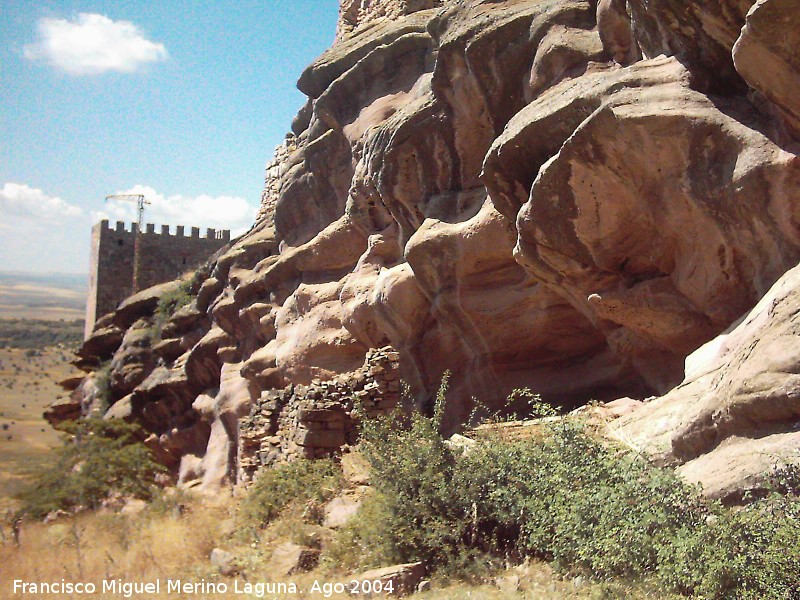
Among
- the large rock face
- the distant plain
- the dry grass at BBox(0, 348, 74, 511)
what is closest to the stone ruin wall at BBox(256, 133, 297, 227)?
the large rock face

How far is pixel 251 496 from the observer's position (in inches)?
359

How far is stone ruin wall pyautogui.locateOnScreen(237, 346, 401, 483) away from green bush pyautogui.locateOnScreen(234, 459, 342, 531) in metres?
0.86

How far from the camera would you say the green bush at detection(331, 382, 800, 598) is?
3900 mm

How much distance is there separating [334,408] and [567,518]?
6159 mm

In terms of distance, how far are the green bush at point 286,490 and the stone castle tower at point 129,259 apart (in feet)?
76.8

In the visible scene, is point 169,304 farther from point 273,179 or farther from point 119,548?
point 119,548

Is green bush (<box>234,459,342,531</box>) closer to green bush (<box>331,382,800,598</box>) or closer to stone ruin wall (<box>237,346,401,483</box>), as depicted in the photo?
stone ruin wall (<box>237,346,401,483</box>)

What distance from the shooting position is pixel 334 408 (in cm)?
1075

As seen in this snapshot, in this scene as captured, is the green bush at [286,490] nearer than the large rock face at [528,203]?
No

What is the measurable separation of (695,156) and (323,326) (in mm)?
8432

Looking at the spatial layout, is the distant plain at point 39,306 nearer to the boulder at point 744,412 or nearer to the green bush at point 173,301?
the green bush at point 173,301

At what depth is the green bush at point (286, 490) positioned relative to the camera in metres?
8.60

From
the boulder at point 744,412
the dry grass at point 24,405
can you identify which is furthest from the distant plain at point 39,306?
the boulder at point 744,412

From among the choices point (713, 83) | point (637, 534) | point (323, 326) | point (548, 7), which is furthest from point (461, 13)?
point (637, 534)
